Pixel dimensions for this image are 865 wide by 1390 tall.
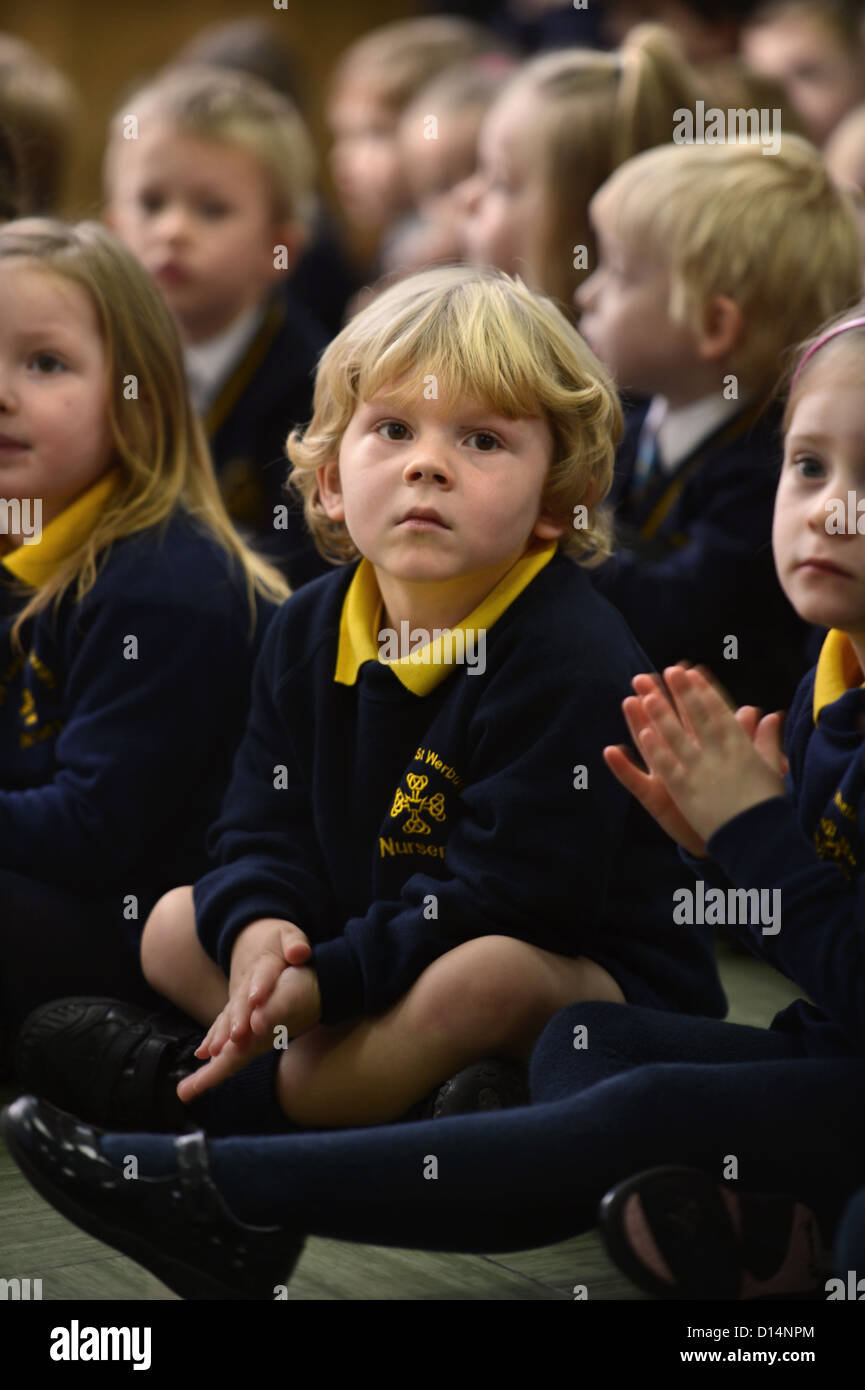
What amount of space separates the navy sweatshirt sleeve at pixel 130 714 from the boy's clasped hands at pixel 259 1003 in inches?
8.8

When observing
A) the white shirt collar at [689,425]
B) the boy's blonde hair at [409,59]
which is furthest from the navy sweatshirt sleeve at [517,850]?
the boy's blonde hair at [409,59]

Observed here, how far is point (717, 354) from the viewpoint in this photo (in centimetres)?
174

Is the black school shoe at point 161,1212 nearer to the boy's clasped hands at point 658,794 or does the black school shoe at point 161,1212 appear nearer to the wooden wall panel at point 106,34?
the boy's clasped hands at point 658,794

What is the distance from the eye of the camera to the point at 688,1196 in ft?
2.96

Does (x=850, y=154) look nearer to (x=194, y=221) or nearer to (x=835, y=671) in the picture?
(x=194, y=221)

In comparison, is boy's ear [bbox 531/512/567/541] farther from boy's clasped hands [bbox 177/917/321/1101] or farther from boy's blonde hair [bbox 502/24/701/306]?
boy's blonde hair [bbox 502/24/701/306]

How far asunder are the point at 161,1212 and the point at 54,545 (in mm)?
655

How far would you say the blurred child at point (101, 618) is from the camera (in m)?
1.34

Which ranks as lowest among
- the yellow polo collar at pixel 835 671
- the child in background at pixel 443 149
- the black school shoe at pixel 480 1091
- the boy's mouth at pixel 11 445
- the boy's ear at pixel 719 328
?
the black school shoe at pixel 480 1091

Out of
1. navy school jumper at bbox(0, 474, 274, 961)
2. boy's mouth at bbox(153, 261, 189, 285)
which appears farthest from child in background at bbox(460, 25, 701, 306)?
navy school jumper at bbox(0, 474, 274, 961)

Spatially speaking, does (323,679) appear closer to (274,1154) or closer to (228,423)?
(274,1154)

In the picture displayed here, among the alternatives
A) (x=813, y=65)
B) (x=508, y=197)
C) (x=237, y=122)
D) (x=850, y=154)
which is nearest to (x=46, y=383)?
(x=508, y=197)

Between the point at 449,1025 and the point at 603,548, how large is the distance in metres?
0.38

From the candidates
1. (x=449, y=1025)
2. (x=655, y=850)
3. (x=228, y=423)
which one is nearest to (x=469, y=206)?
(x=228, y=423)
